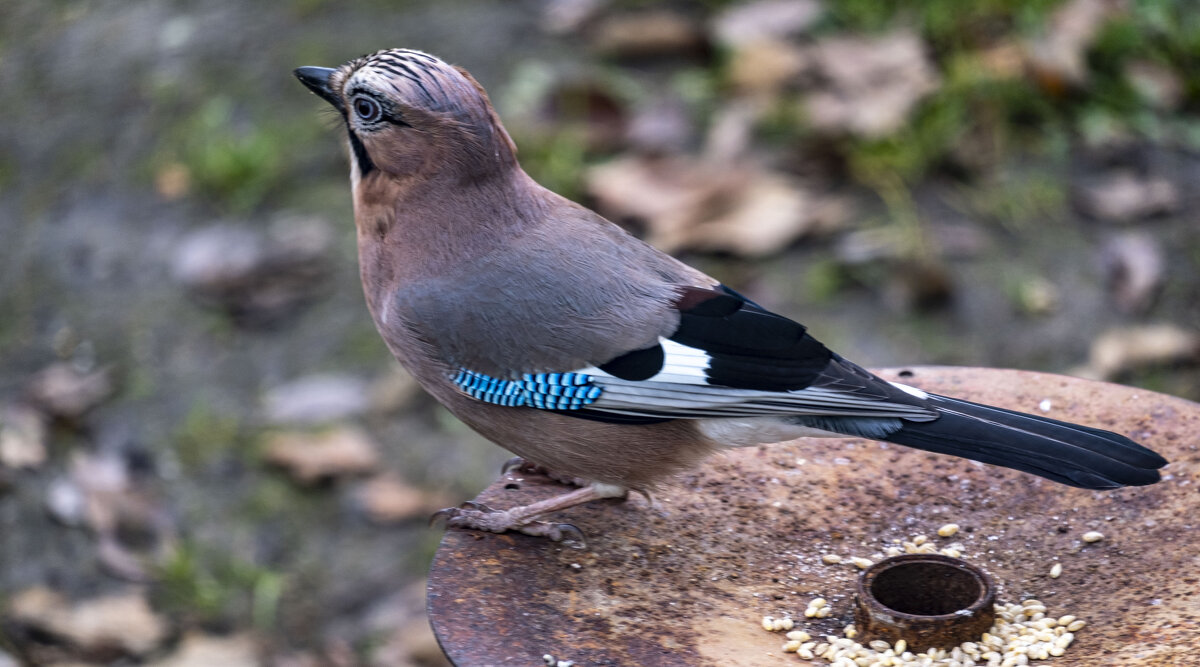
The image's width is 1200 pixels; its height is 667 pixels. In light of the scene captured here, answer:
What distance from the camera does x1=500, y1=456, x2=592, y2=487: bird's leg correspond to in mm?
2855

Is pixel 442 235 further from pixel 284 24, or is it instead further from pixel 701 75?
pixel 284 24

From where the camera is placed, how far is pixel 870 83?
524 centimetres

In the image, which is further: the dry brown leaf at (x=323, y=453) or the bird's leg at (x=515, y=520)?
the dry brown leaf at (x=323, y=453)

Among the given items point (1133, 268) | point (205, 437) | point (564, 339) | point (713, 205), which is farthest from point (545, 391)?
point (1133, 268)

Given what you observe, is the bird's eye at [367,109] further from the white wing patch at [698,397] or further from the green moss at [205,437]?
the green moss at [205,437]

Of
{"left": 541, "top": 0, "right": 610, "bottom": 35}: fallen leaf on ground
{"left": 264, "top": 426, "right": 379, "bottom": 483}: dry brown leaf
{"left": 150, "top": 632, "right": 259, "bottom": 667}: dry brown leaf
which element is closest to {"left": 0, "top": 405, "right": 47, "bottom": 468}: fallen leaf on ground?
{"left": 264, "top": 426, "right": 379, "bottom": 483}: dry brown leaf

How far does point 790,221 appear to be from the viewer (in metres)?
4.84

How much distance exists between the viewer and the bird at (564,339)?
2.47m

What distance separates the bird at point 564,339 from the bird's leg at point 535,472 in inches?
0.6

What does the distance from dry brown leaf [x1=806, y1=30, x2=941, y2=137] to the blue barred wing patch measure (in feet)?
9.34

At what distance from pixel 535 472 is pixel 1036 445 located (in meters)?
1.08

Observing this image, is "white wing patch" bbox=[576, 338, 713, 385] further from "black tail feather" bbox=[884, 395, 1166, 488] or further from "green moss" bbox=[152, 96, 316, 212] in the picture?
"green moss" bbox=[152, 96, 316, 212]

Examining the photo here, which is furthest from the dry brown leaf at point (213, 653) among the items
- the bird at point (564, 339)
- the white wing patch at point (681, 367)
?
the white wing patch at point (681, 367)

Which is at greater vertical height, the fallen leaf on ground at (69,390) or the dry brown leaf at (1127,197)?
the dry brown leaf at (1127,197)
